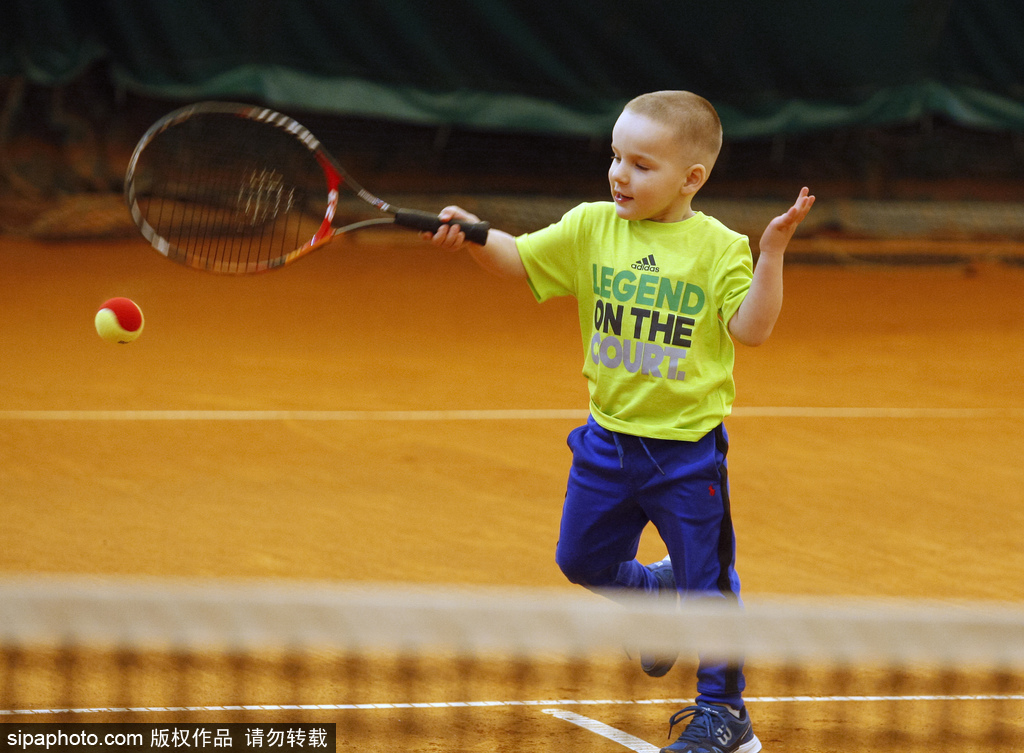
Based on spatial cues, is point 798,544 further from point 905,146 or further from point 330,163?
point 905,146

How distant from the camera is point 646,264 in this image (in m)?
2.84

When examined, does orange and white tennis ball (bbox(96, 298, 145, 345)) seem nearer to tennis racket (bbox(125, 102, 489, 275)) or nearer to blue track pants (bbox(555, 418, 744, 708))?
tennis racket (bbox(125, 102, 489, 275))

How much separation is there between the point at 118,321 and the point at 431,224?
1121mm

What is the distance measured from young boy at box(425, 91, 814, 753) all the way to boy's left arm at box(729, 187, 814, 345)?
0.06 metres

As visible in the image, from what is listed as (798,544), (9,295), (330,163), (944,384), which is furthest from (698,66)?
(330,163)

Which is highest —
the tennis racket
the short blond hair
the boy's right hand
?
the tennis racket

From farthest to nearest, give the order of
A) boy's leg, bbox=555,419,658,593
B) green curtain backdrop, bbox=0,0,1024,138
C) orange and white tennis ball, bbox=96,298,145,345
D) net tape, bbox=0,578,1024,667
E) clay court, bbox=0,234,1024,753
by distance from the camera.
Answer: green curtain backdrop, bbox=0,0,1024,138 → clay court, bbox=0,234,1024,753 → orange and white tennis ball, bbox=96,298,145,345 → boy's leg, bbox=555,419,658,593 → net tape, bbox=0,578,1024,667

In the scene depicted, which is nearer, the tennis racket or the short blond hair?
the short blond hair

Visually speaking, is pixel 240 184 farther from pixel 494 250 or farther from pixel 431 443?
pixel 431 443

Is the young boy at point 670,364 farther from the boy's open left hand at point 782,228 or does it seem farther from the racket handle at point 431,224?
the boy's open left hand at point 782,228

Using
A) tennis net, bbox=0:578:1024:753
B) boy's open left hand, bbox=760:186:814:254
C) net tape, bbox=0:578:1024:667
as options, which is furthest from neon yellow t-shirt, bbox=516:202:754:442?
net tape, bbox=0:578:1024:667

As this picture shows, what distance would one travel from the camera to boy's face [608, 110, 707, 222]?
2.75 meters

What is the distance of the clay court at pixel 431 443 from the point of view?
4.29 meters

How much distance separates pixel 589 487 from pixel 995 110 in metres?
10.8
